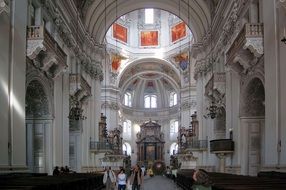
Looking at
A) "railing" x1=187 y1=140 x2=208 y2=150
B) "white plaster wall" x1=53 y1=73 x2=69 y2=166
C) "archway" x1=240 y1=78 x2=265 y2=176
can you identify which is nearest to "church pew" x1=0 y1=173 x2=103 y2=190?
"white plaster wall" x1=53 y1=73 x2=69 y2=166

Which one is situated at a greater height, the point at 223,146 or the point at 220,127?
the point at 220,127

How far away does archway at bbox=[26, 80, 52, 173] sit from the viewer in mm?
20688

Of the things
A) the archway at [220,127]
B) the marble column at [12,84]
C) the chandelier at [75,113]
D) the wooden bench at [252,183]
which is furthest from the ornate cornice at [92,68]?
the wooden bench at [252,183]

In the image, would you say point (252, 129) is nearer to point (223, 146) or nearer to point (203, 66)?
point (223, 146)

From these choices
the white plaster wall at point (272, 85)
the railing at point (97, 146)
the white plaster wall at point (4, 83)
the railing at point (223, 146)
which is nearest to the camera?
the white plaster wall at point (4, 83)

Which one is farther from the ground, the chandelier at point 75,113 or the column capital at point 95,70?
the column capital at point 95,70

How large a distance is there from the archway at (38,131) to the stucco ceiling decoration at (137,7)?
1102cm

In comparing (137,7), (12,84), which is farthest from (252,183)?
(137,7)


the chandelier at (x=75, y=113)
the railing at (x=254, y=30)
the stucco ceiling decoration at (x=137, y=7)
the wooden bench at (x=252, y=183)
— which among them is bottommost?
the wooden bench at (x=252, y=183)

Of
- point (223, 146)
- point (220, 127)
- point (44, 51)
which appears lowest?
point (223, 146)

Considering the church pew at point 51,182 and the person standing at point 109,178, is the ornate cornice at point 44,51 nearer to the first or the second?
the church pew at point 51,182

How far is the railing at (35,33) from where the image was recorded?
16.8m

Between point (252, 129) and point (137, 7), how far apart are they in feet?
56.5

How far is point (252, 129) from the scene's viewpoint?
21344mm
